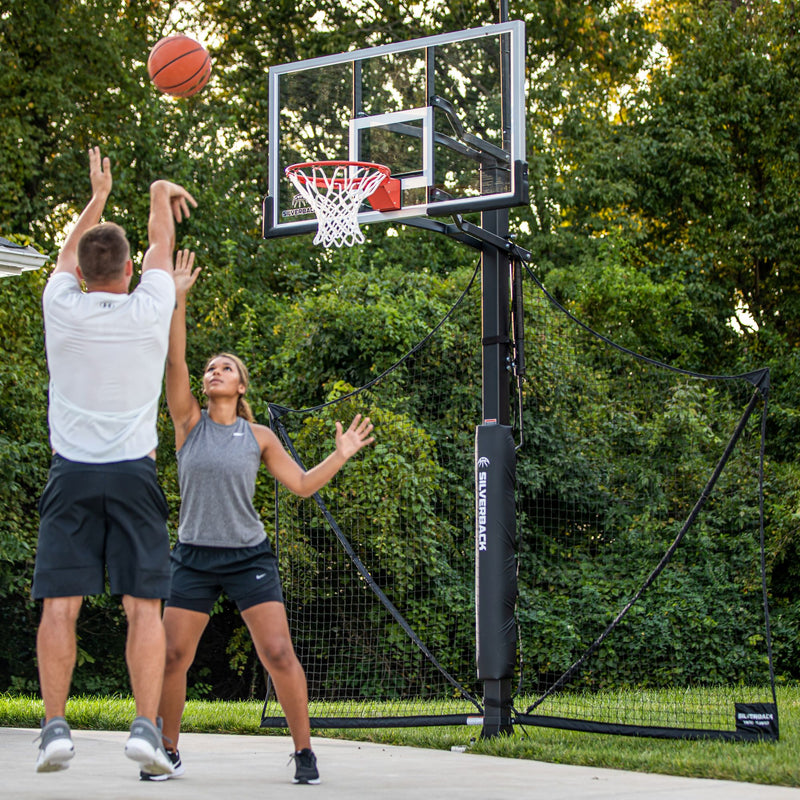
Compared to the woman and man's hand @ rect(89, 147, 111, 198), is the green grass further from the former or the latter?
man's hand @ rect(89, 147, 111, 198)

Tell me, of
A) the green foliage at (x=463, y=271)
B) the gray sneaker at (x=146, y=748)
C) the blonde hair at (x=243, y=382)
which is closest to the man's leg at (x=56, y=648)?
the gray sneaker at (x=146, y=748)

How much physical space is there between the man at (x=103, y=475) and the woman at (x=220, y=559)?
0.68 metres

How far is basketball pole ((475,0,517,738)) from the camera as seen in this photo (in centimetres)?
661

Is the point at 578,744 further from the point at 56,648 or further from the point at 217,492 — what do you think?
the point at 56,648

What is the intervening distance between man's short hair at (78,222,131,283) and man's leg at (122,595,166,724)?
1196mm

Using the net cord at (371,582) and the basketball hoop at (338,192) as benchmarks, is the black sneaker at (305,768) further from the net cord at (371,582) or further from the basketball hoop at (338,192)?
the basketball hoop at (338,192)

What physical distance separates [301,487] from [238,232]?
1442cm

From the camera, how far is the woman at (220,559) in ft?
16.5

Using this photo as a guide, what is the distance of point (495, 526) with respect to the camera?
6.66m

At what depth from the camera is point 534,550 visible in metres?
13.2

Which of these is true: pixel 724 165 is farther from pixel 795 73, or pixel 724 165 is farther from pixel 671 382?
pixel 671 382

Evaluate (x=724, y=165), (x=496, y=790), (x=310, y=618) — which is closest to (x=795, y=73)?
(x=724, y=165)

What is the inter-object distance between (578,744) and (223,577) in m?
2.49

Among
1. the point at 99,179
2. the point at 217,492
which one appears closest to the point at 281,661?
the point at 217,492
